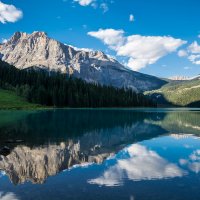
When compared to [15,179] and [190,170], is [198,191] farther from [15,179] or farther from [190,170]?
[15,179]

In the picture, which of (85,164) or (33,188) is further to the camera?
(85,164)

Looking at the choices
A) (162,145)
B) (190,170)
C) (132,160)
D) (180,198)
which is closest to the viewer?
(180,198)

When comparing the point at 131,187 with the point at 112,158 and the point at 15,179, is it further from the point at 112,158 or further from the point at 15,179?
the point at 112,158

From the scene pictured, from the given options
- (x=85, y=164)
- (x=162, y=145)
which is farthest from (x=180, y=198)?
(x=162, y=145)

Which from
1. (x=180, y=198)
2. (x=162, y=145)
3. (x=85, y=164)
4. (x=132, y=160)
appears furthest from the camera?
(x=162, y=145)

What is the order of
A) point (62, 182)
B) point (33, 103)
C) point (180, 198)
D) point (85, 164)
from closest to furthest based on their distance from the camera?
point (180, 198) → point (62, 182) → point (85, 164) → point (33, 103)

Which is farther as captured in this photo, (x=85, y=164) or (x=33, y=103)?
(x=33, y=103)

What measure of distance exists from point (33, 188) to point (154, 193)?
8.37 metres

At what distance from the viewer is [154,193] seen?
1892 cm

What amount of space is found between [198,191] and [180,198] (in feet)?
7.35

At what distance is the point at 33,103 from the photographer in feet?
630

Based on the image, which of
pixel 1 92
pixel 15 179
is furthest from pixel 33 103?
pixel 15 179

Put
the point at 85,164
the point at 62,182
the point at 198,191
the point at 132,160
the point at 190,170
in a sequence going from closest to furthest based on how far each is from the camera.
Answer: the point at 198,191 < the point at 62,182 < the point at 190,170 < the point at 85,164 < the point at 132,160

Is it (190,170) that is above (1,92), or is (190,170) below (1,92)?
below
